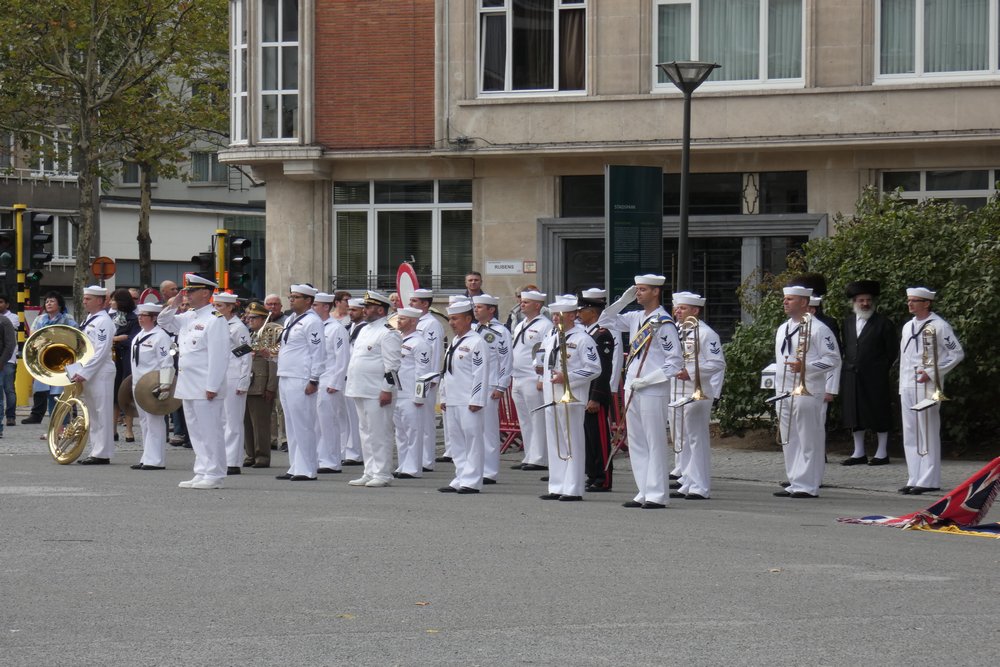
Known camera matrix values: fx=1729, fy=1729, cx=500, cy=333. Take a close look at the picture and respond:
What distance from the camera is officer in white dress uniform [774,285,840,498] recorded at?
1530 cm

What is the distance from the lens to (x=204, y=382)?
15.8 m

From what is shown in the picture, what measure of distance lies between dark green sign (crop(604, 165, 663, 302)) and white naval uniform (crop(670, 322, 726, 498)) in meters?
4.19

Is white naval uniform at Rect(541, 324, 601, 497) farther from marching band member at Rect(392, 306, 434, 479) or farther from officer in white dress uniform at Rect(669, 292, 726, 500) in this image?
marching band member at Rect(392, 306, 434, 479)

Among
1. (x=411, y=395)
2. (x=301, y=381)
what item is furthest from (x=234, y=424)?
(x=411, y=395)

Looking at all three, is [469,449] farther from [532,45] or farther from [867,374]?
[532,45]

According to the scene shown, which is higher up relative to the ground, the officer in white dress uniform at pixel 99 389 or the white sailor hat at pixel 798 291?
the white sailor hat at pixel 798 291

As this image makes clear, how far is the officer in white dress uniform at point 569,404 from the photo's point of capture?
1483cm

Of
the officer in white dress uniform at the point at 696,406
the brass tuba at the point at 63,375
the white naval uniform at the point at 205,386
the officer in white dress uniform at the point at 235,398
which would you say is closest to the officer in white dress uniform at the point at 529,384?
the officer in white dress uniform at the point at 235,398

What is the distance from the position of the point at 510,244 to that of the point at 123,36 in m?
13.1

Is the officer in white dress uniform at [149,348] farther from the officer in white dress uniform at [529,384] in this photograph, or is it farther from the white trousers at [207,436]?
the officer in white dress uniform at [529,384]

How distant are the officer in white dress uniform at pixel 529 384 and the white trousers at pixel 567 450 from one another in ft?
11.4

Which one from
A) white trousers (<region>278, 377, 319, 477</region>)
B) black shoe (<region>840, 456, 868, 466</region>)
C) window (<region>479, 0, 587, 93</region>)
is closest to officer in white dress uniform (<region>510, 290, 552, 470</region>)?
white trousers (<region>278, 377, 319, 477</region>)

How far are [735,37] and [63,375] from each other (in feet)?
46.4

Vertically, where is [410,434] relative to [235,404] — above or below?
below
